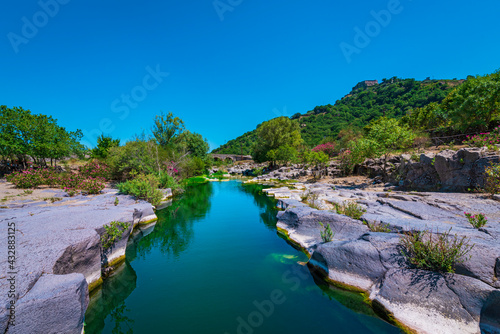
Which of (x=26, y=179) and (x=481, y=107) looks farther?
(x=481, y=107)

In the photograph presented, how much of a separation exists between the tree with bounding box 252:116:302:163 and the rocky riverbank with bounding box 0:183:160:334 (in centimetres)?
4046

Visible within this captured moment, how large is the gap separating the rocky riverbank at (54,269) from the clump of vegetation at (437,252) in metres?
7.23

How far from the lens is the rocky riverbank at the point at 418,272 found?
3977mm

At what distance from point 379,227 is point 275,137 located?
41.4m

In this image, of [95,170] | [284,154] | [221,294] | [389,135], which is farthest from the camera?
[284,154]

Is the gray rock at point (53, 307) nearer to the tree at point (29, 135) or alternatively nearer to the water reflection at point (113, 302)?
the water reflection at point (113, 302)

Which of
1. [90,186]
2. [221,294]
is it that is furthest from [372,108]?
[221,294]

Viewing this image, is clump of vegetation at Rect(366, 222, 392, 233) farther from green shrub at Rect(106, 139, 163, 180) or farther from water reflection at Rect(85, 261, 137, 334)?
green shrub at Rect(106, 139, 163, 180)

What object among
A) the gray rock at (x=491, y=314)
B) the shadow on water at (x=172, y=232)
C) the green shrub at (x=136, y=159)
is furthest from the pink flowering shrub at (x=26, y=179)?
the gray rock at (x=491, y=314)

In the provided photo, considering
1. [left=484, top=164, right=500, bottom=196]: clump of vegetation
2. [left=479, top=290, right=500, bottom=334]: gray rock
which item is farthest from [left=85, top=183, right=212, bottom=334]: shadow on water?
[left=484, top=164, right=500, bottom=196]: clump of vegetation

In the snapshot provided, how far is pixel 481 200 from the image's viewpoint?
8.53m

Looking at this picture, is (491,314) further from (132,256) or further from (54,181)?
(54,181)

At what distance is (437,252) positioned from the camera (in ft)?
15.3

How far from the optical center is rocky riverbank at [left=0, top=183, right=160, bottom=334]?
3.35 meters
